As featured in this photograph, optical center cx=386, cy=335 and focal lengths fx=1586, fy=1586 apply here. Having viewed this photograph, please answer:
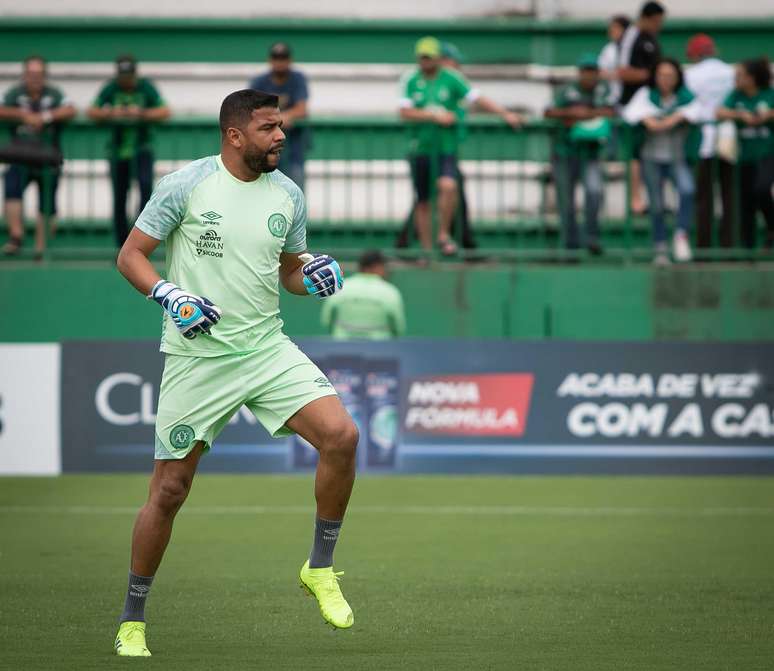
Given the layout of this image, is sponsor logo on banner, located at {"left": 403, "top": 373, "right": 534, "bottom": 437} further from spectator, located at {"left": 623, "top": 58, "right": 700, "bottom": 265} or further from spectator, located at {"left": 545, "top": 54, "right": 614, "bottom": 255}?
spectator, located at {"left": 623, "top": 58, "right": 700, "bottom": 265}

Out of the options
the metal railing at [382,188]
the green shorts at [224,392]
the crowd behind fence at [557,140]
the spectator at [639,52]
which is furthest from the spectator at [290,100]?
the green shorts at [224,392]

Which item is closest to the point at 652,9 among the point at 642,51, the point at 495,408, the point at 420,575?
the point at 642,51

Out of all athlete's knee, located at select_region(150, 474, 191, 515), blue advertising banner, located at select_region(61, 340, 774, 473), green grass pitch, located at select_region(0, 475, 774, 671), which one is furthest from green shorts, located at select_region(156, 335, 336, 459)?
blue advertising banner, located at select_region(61, 340, 774, 473)

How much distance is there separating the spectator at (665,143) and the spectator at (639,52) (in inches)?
10.1

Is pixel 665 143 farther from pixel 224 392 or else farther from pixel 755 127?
pixel 224 392

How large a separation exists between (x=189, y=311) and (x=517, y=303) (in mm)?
10119

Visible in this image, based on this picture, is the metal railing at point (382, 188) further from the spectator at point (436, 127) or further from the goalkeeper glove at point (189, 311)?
the goalkeeper glove at point (189, 311)

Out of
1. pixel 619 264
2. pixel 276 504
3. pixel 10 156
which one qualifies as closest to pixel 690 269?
pixel 619 264

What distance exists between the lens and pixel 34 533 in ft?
35.1

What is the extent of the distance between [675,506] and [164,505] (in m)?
6.57

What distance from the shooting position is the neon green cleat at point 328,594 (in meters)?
6.82

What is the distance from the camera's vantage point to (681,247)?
16.1m

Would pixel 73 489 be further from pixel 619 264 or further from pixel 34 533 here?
pixel 619 264

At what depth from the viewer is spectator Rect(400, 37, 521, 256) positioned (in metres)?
16.0
